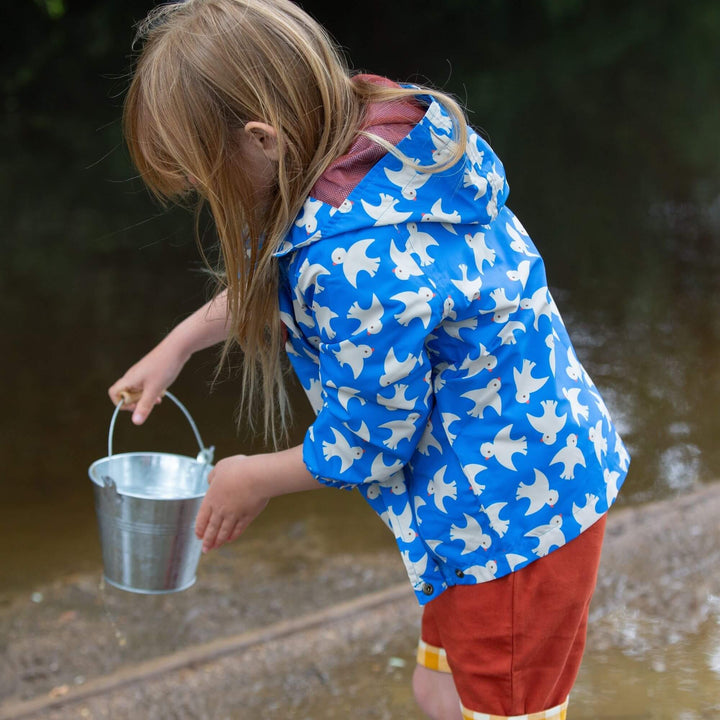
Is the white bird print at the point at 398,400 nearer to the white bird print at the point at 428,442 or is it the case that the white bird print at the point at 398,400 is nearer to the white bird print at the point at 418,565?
the white bird print at the point at 428,442

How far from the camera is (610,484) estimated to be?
1474 millimetres

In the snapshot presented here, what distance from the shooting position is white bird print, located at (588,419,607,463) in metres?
1.45

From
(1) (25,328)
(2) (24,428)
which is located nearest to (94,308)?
(1) (25,328)

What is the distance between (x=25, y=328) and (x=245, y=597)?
2.12 meters

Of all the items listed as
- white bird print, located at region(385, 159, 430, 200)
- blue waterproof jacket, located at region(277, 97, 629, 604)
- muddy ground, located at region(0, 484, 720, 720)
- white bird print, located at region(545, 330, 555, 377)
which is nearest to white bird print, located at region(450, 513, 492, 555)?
blue waterproof jacket, located at region(277, 97, 629, 604)

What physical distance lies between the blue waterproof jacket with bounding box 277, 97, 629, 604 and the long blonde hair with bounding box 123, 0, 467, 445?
0.05 metres

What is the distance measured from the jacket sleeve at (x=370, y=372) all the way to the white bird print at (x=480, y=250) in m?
0.11

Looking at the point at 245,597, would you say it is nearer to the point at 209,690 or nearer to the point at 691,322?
the point at 209,690

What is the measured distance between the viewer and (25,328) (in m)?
4.26

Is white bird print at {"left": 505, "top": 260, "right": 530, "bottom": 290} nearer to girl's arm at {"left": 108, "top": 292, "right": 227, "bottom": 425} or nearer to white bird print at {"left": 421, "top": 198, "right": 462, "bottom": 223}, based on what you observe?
white bird print at {"left": 421, "top": 198, "right": 462, "bottom": 223}

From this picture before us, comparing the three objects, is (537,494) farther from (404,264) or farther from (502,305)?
(404,264)

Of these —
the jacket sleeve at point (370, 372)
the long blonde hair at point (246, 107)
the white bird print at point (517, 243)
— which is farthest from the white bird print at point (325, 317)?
the white bird print at point (517, 243)

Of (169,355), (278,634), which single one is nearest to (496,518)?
(169,355)

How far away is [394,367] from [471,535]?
0.96ft
